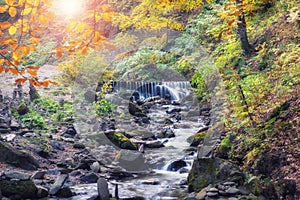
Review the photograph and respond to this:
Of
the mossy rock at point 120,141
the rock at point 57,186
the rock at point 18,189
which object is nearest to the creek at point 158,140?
the mossy rock at point 120,141

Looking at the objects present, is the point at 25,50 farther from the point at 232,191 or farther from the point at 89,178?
the point at 89,178

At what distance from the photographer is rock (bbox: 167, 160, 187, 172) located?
7.27m

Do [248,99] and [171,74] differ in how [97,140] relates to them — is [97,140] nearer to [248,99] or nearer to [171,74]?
[248,99]

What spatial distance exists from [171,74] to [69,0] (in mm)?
12785

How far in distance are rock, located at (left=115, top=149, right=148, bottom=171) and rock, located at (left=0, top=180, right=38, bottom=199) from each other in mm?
2525

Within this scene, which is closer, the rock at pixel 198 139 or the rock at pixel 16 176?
the rock at pixel 16 176

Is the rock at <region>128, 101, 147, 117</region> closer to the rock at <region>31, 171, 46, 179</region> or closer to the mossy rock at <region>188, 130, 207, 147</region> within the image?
the mossy rock at <region>188, 130, 207, 147</region>

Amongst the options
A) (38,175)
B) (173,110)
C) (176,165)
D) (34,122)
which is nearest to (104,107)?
(173,110)

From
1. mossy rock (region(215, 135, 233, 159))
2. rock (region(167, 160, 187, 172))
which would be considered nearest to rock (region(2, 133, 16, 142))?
rock (region(167, 160, 187, 172))

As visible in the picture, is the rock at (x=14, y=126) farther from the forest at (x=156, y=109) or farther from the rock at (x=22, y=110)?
the rock at (x=22, y=110)

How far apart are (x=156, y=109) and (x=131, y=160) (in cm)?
602

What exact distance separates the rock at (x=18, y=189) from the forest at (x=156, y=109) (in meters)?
Answer: 0.02

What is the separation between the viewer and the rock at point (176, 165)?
727cm

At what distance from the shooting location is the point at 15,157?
6633 millimetres
